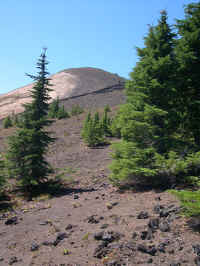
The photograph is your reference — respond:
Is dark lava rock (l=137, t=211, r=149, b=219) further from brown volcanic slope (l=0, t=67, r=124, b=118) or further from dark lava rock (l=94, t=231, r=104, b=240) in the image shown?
brown volcanic slope (l=0, t=67, r=124, b=118)

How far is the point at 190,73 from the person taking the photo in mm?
10242

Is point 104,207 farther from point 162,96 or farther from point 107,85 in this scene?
point 107,85

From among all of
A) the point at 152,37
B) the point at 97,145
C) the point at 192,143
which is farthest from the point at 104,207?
the point at 97,145

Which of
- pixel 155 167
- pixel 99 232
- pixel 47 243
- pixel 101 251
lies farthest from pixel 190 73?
pixel 47 243

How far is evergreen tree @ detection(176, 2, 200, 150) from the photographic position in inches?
390

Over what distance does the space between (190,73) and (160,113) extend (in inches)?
115

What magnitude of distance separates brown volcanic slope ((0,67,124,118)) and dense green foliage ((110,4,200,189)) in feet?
183

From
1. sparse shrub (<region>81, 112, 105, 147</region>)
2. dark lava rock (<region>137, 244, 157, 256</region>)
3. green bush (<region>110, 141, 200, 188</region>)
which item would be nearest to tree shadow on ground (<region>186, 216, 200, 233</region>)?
dark lava rock (<region>137, 244, 157, 256</region>)

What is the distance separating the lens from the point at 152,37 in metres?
10.1

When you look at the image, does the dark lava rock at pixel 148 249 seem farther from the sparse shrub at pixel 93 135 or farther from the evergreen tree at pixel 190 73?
the sparse shrub at pixel 93 135

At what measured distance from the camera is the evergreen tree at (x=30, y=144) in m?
12.1

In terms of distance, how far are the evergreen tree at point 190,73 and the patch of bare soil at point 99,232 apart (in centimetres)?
355

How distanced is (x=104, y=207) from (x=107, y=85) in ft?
262

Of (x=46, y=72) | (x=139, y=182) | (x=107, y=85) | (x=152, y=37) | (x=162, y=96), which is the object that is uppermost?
(x=107, y=85)
